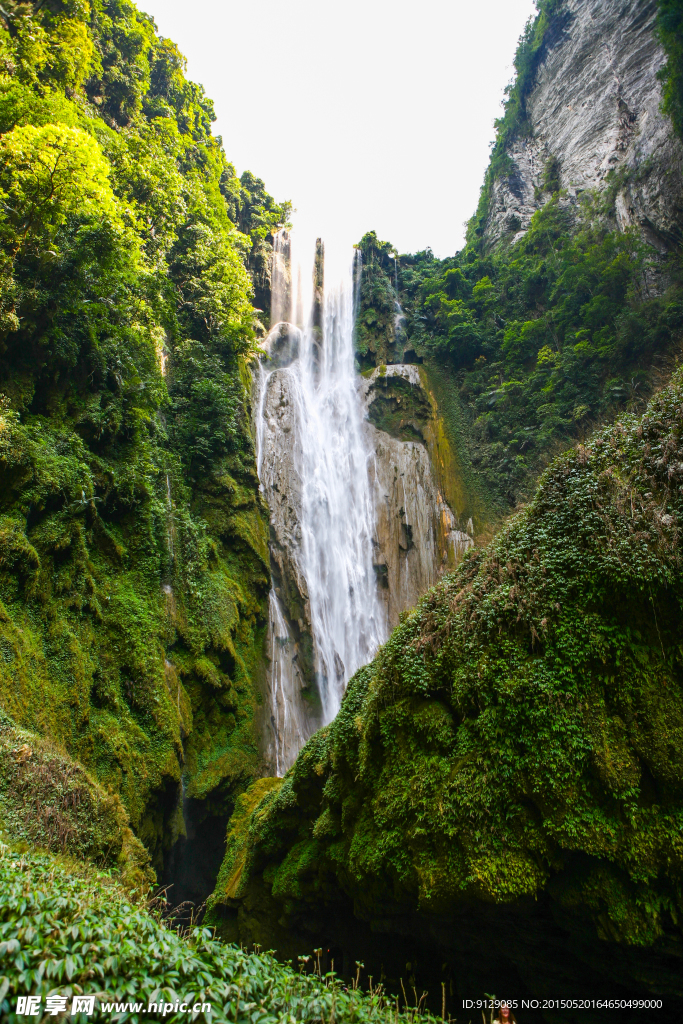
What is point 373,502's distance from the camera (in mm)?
21453

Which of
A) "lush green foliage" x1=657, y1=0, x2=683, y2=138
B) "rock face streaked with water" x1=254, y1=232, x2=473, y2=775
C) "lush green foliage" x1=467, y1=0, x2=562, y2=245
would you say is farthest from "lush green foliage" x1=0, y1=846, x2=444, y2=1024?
"lush green foliage" x1=467, y1=0, x2=562, y2=245

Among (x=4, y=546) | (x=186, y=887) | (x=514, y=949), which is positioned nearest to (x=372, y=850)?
(x=514, y=949)

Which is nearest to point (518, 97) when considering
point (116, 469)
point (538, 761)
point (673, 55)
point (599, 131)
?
point (599, 131)

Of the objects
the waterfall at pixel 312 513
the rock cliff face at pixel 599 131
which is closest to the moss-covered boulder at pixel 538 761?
the waterfall at pixel 312 513

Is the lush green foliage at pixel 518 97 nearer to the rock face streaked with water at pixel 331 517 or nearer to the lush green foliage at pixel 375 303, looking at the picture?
the lush green foliage at pixel 375 303

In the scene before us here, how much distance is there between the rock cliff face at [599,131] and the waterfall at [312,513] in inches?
545

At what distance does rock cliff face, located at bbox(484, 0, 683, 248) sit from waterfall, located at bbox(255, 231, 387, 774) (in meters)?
13.8

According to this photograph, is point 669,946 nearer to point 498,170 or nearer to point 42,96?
point 42,96

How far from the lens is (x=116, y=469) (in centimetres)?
1138

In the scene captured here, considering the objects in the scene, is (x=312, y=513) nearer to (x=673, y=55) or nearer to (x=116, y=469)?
(x=116, y=469)

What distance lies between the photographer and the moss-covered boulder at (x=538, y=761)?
185 inches

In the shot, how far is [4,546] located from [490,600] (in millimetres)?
7409

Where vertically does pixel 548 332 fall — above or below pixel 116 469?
above

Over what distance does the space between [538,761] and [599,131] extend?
109 feet
